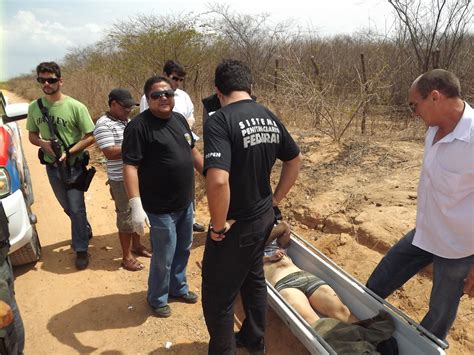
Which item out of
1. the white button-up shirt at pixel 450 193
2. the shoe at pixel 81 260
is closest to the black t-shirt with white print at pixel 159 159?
the shoe at pixel 81 260

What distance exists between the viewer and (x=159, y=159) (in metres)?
2.79

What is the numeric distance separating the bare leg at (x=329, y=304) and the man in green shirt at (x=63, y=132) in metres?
2.53

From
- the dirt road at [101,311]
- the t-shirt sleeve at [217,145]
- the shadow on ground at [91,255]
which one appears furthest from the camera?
the shadow on ground at [91,255]

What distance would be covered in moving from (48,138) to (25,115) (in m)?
0.47

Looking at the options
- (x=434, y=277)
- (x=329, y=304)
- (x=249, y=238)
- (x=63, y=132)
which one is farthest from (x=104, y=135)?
(x=434, y=277)

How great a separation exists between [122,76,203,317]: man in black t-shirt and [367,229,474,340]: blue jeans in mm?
1661

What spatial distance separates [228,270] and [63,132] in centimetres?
248

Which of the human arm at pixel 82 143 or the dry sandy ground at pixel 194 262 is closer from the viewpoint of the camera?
the dry sandy ground at pixel 194 262

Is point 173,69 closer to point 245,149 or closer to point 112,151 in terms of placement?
point 112,151

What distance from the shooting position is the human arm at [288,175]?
8.04 ft

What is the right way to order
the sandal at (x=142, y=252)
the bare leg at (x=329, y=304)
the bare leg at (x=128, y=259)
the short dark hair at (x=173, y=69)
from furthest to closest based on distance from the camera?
the short dark hair at (x=173, y=69)
the sandal at (x=142, y=252)
the bare leg at (x=128, y=259)
the bare leg at (x=329, y=304)

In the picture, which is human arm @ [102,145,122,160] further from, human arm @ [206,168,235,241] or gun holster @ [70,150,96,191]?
human arm @ [206,168,235,241]

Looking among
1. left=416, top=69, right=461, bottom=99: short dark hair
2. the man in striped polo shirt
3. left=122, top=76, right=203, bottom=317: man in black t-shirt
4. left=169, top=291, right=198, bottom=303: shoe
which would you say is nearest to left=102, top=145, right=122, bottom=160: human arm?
the man in striped polo shirt

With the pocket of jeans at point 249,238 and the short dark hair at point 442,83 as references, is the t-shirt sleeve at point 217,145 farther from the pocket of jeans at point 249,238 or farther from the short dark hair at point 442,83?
the short dark hair at point 442,83
